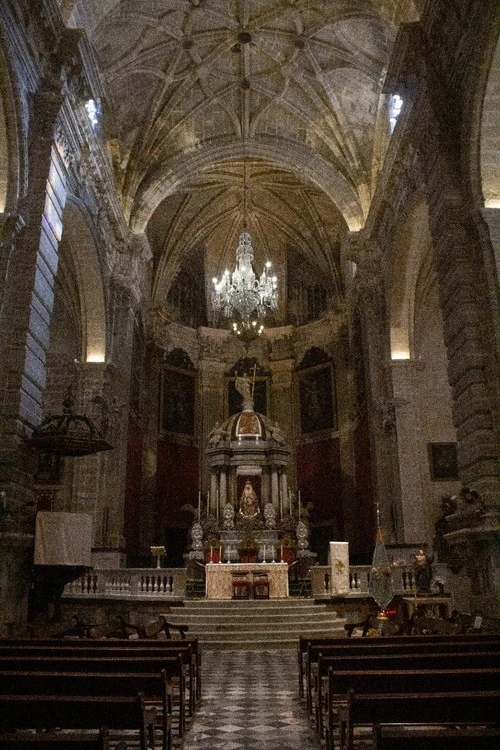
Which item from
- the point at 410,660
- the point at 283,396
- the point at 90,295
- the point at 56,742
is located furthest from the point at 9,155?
the point at 283,396

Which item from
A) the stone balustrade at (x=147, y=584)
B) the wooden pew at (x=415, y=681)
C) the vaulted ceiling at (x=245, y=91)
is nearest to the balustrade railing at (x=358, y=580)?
the stone balustrade at (x=147, y=584)

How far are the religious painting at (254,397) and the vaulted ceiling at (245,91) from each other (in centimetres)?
854

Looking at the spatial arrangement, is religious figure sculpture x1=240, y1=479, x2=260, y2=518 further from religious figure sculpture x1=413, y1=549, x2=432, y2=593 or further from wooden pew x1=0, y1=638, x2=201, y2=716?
wooden pew x1=0, y1=638, x2=201, y2=716

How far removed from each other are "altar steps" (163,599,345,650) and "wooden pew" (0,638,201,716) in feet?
16.4

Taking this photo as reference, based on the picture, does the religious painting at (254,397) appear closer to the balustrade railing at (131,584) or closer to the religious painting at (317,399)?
the religious painting at (317,399)

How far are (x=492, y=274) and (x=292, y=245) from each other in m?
17.5

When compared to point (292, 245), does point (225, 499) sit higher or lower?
lower

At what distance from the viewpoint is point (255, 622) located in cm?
1180

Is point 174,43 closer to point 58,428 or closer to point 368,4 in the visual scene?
point 368,4

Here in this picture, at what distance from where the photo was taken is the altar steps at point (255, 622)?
36.2 ft

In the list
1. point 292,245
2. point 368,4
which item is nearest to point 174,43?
point 368,4

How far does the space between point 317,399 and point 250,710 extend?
1894 centimetres

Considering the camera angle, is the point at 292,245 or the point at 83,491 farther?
the point at 292,245

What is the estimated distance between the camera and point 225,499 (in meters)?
20.1
